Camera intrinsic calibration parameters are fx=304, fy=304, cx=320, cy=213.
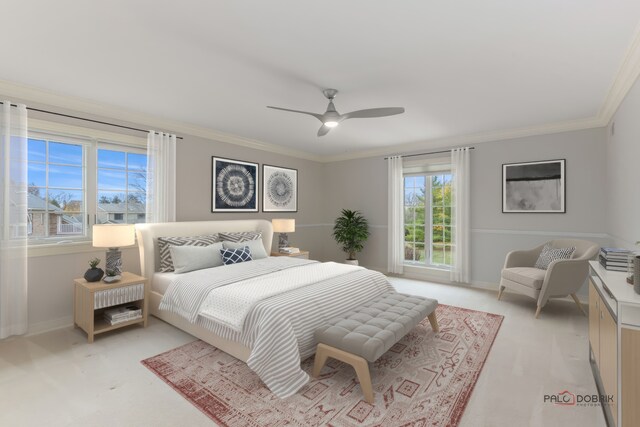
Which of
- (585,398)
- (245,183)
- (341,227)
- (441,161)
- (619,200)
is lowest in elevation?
(585,398)

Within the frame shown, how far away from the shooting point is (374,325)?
8.32 ft

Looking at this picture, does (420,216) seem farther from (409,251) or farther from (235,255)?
(235,255)

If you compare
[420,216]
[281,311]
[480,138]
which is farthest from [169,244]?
[480,138]

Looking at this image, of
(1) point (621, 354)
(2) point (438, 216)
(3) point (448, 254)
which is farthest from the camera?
(2) point (438, 216)

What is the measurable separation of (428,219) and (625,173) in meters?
3.02

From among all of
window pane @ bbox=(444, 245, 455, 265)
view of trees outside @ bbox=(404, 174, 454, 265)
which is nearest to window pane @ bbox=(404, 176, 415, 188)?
view of trees outside @ bbox=(404, 174, 454, 265)

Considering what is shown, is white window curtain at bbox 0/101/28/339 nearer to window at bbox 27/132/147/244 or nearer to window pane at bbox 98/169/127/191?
window at bbox 27/132/147/244

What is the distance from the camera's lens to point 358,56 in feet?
8.38

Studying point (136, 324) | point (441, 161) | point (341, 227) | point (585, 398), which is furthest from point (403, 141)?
point (136, 324)

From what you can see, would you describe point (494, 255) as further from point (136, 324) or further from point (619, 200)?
point (136, 324)

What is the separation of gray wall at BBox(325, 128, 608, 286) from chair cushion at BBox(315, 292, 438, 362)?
2.62m

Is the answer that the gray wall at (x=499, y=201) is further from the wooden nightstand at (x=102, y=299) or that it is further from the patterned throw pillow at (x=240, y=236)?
the wooden nightstand at (x=102, y=299)

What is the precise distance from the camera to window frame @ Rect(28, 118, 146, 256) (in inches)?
134

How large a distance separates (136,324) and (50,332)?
0.85m
